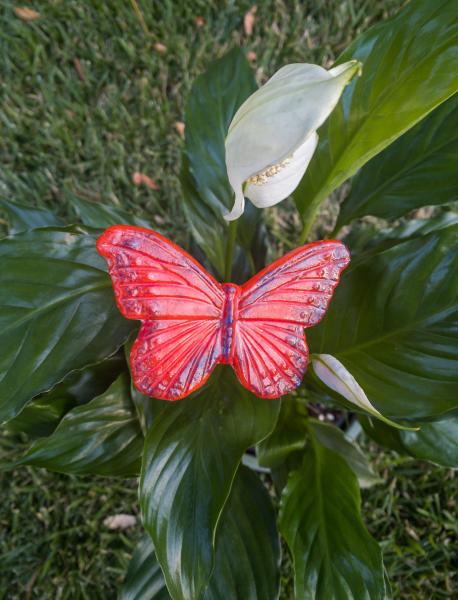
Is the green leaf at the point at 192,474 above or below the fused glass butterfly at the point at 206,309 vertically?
below

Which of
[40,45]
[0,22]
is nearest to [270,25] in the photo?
[40,45]

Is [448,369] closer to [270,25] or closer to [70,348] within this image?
[70,348]

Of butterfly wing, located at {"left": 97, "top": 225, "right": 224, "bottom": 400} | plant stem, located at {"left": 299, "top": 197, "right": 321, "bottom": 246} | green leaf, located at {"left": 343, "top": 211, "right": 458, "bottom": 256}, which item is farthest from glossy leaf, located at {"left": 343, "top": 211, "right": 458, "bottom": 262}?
butterfly wing, located at {"left": 97, "top": 225, "right": 224, "bottom": 400}

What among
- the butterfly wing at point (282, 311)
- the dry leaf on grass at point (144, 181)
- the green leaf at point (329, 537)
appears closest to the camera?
the butterfly wing at point (282, 311)

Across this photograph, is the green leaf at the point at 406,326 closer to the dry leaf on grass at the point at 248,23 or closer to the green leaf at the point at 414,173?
the green leaf at the point at 414,173

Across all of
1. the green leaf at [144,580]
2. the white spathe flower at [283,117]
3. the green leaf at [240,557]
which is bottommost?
the green leaf at [144,580]

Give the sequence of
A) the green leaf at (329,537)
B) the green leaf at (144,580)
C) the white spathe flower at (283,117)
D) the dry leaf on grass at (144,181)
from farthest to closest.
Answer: the dry leaf on grass at (144,181)
the green leaf at (144,580)
the green leaf at (329,537)
the white spathe flower at (283,117)

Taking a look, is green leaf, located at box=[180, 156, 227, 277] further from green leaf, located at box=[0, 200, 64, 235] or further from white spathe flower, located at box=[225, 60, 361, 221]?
white spathe flower, located at box=[225, 60, 361, 221]

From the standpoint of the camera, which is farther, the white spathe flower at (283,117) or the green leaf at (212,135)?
the green leaf at (212,135)

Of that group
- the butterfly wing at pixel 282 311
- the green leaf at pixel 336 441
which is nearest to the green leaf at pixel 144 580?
the green leaf at pixel 336 441
